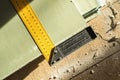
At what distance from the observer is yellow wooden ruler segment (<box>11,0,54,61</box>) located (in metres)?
1.99

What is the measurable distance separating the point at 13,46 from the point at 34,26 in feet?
0.65

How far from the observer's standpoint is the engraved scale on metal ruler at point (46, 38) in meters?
1.97

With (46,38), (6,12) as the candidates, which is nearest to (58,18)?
(46,38)

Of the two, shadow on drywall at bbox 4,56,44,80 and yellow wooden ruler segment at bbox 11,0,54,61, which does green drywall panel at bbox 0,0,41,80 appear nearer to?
yellow wooden ruler segment at bbox 11,0,54,61

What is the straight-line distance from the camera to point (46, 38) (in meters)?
1.99

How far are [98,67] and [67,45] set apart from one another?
0.68 metres

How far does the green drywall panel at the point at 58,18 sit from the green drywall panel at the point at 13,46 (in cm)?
15

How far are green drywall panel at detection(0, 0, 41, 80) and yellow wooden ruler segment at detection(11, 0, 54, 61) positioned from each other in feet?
0.13

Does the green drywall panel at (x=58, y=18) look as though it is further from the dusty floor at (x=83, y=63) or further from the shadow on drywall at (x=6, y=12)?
the dusty floor at (x=83, y=63)

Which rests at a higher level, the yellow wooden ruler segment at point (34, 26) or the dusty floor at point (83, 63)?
the yellow wooden ruler segment at point (34, 26)

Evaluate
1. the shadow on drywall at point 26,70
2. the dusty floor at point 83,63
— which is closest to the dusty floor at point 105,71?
the dusty floor at point 83,63

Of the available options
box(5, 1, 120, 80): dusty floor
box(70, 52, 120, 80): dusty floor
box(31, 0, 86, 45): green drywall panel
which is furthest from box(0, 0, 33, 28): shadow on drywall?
box(70, 52, 120, 80): dusty floor

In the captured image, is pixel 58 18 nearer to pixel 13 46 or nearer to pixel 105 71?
pixel 13 46

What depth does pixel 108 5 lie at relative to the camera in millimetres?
2719
